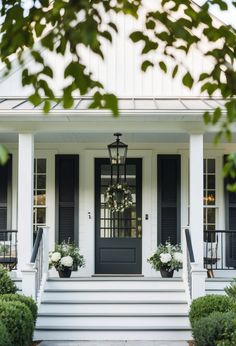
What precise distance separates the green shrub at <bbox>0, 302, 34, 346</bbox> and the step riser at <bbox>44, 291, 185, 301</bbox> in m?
1.74

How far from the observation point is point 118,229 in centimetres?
1182

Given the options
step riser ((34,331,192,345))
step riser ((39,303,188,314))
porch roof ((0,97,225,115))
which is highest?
porch roof ((0,97,225,115))

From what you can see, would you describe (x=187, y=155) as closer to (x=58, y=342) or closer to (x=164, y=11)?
(x=58, y=342)

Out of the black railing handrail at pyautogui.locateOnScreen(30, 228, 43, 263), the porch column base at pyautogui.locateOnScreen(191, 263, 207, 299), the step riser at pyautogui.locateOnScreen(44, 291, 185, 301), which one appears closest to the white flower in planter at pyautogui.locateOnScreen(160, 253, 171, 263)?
the step riser at pyautogui.locateOnScreen(44, 291, 185, 301)

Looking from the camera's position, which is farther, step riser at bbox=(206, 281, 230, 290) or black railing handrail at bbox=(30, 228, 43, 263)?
step riser at bbox=(206, 281, 230, 290)

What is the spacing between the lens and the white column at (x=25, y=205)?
963 cm

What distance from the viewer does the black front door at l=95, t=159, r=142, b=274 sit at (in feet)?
38.2

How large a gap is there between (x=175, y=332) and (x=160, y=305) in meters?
0.56

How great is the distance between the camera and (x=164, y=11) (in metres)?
4.07

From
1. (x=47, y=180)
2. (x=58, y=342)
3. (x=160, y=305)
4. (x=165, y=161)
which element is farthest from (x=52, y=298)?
(x=165, y=161)

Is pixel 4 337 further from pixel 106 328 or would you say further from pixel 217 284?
pixel 217 284

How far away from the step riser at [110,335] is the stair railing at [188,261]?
570 millimetres

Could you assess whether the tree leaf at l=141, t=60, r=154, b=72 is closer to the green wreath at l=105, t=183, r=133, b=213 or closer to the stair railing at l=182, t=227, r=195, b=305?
the stair railing at l=182, t=227, r=195, b=305

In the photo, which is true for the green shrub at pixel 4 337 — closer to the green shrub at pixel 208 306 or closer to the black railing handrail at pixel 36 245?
the black railing handrail at pixel 36 245
